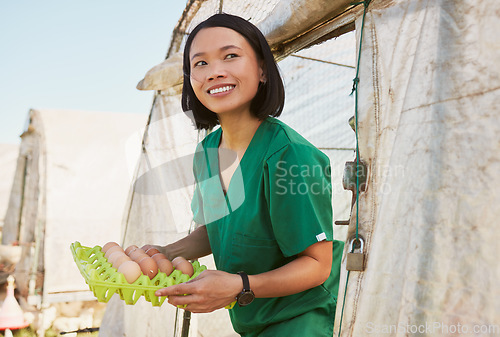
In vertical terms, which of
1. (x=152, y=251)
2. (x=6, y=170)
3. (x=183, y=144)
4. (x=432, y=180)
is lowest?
(x=152, y=251)

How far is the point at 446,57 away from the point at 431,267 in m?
0.51

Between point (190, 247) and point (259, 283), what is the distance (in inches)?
21.5

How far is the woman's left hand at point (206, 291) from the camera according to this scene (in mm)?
1010

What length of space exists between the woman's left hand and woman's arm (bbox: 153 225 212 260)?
18.8 inches

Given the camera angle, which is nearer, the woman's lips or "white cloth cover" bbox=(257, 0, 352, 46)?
the woman's lips

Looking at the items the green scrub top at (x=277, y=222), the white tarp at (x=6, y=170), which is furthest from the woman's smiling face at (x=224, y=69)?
the white tarp at (x=6, y=170)

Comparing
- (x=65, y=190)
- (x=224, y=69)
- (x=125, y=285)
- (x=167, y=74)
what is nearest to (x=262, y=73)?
(x=224, y=69)

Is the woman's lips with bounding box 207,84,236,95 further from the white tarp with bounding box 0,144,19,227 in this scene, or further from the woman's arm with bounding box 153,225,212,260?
the white tarp with bounding box 0,144,19,227

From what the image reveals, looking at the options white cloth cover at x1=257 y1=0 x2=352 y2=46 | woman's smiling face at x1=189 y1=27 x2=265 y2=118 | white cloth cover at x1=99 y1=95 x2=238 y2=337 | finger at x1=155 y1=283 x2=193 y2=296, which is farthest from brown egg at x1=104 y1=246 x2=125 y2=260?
white cloth cover at x1=99 y1=95 x2=238 y2=337

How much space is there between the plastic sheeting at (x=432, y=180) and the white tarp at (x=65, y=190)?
15.6 feet

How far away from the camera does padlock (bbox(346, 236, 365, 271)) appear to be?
48.0 inches

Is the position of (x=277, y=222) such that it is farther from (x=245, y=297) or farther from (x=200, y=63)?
(x=200, y=63)

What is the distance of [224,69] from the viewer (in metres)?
1.24

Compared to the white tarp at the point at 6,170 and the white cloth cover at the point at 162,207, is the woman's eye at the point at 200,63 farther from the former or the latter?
the white tarp at the point at 6,170
